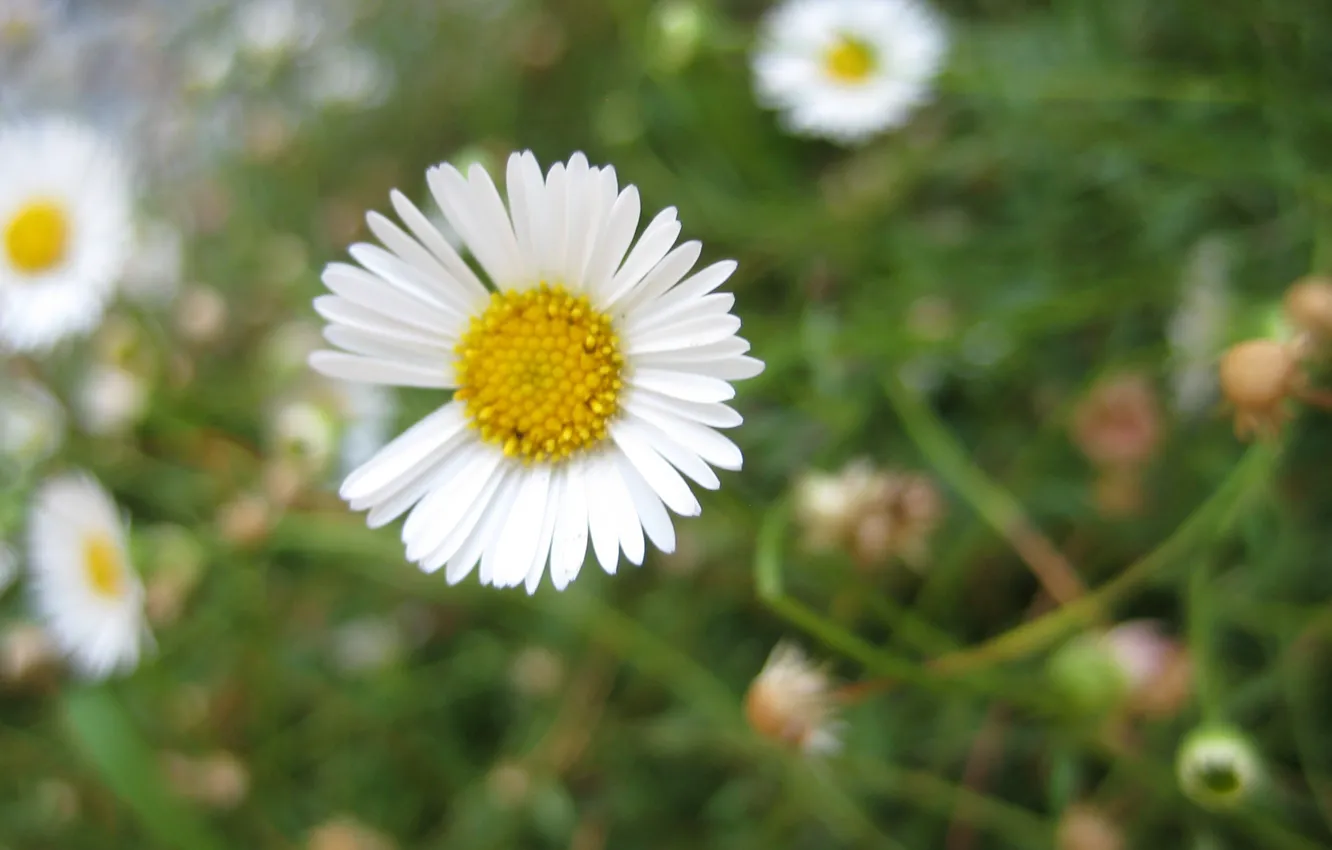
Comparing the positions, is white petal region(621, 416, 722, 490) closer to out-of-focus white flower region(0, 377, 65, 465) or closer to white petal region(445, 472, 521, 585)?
white petal region(445, 472, 521, 585)

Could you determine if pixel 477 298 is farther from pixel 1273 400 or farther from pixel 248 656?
pixel 248 656

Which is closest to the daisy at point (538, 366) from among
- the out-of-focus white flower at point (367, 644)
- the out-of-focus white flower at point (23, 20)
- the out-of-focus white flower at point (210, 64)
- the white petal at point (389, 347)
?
the white petal at point (389, 347)

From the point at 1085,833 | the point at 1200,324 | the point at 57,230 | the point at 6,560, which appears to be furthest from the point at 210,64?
the point at 1085,833

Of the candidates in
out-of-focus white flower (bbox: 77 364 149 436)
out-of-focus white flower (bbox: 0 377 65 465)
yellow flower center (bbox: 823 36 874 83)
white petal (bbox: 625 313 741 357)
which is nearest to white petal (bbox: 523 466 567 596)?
white petal (bbox: 625 313 741 357)

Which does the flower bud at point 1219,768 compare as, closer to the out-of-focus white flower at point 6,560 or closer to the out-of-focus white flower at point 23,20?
the out-of-focus white flower at point 6,560

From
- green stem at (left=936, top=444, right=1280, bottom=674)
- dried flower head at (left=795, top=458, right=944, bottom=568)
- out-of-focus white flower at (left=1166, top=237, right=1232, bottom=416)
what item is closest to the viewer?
green stem at (left=936, top=444, right=1280, bottom=674)
